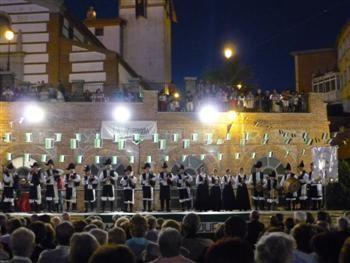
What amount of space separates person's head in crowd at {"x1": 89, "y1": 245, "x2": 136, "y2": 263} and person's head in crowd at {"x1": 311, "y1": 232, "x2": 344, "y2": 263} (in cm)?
212

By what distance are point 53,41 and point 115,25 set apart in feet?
46.1

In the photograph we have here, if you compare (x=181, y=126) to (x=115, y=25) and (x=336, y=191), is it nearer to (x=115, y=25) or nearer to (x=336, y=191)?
(x=336, y=191)

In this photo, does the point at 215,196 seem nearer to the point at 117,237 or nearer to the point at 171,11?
the point at 117,237

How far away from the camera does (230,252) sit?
4.25 m

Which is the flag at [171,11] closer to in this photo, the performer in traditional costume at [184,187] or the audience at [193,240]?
the performer in traditional costume at [184,187]

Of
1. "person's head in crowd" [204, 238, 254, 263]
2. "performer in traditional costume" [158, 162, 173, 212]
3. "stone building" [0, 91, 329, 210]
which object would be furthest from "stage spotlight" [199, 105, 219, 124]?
"person's head in crowd" [204, 238, 254, 263]

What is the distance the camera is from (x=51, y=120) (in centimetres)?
2712

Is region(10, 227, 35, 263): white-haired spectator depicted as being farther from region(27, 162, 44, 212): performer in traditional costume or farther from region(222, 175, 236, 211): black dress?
region(222, 175, 236, 211): black dress

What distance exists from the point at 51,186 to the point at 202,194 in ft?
19.2

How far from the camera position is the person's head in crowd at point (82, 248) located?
518 cm

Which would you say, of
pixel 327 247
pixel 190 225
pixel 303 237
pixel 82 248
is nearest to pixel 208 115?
pixel 190 225

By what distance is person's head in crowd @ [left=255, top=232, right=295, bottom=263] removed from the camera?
442cm

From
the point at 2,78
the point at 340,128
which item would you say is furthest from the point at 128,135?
the point at 340,128

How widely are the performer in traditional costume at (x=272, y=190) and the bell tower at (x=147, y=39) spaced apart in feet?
69.6
